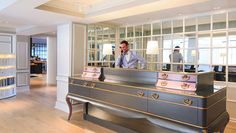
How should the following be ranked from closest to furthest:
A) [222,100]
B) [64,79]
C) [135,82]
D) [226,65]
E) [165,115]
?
[165,115] < [222,100] < [135,82] < [226,65] < [64,79]

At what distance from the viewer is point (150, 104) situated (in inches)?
108

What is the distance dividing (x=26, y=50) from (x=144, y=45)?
5.08 metres

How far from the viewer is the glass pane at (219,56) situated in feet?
13.8

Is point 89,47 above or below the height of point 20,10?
below

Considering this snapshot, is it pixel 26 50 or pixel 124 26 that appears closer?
pixel 124 26

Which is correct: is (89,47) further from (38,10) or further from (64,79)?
(38,10)

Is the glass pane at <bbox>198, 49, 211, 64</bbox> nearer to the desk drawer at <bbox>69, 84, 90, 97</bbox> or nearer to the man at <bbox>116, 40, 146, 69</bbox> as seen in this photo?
the man at <bbox>116, 40, 146, 69</bbox>

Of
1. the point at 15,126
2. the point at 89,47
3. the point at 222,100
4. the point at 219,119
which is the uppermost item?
the point at 89,47

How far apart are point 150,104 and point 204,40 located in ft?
8.49

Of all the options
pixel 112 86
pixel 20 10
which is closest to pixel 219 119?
pixel 112 86

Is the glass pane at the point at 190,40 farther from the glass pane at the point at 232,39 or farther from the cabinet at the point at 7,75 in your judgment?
the cabinet at the point at 7,75

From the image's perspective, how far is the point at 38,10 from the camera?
3879mm

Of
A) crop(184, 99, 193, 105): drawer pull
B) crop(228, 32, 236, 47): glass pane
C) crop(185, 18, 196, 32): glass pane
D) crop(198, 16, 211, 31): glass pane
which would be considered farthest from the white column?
crop(184, 99, 193, 105): drawer pull

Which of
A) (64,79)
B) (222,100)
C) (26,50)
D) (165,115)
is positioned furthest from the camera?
(26,50)
